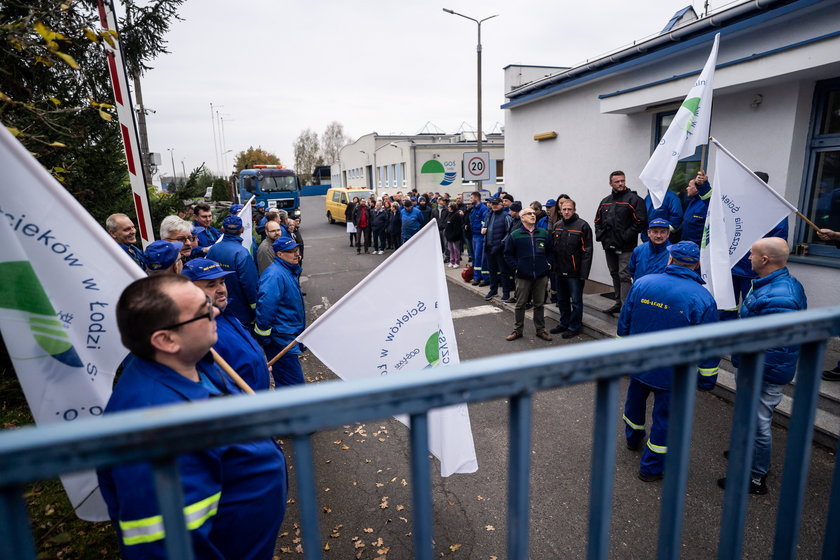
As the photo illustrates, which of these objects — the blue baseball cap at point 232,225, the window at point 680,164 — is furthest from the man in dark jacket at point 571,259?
the blue baseball cap at point 232,225

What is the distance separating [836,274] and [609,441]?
703 cm

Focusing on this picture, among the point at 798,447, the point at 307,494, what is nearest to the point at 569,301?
the point at 798,447

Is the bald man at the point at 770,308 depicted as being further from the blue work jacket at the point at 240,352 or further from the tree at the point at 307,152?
the tree at the point at 307,152

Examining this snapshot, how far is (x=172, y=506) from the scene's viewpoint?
2.79 feet

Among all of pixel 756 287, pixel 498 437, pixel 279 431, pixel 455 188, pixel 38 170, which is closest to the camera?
pixel 279 431

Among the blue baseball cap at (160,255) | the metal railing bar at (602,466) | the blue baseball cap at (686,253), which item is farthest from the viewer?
the blue baseball cap at (160,255)

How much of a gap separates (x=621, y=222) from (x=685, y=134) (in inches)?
85.1

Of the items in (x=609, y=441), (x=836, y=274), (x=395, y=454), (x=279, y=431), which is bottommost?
(x=395, y=454)

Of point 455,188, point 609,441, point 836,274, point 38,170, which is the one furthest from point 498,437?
point 455,188

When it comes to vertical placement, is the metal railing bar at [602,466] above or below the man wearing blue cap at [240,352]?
above

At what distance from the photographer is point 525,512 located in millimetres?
1062

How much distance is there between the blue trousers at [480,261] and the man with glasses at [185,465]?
930 cm

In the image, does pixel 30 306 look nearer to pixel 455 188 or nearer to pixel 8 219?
pixel 8 219

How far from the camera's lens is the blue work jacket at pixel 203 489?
5.09 ft
